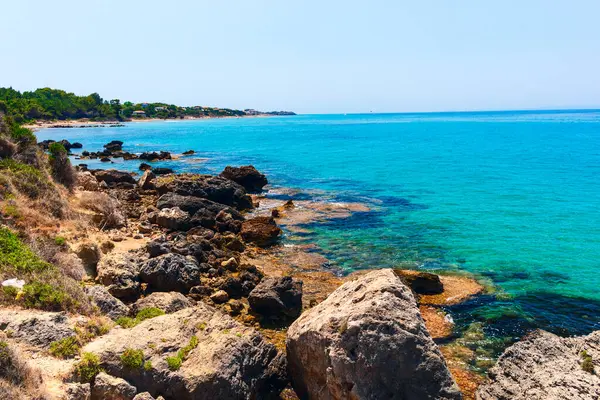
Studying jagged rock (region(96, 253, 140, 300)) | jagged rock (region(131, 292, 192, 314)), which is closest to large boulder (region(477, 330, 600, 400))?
jagged rock (region(131, 292, 192, 314))

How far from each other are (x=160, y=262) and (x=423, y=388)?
47.1 feet

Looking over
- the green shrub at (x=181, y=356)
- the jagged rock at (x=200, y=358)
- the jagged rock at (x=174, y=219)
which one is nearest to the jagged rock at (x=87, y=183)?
the jagged rock at (x=174, y=219)

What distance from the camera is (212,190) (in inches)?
1590

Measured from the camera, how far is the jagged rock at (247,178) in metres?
48.8

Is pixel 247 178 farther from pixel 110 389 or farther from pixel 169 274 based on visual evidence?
pixel 110 389

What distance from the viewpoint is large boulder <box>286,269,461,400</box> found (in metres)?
11.0

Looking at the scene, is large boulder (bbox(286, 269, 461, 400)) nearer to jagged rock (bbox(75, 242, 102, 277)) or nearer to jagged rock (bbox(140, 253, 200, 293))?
jagged rock (bbox(140, 253, 200, 293))

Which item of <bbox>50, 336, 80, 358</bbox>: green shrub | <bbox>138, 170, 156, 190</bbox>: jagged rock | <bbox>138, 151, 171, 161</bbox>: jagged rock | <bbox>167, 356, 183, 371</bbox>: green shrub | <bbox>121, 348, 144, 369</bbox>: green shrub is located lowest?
<bbox>138, 151, 171, 161</bbox>: jagged rock

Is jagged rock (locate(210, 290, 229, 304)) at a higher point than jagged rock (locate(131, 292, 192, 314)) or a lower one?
lower

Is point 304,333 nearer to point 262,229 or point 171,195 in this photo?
point 262,229

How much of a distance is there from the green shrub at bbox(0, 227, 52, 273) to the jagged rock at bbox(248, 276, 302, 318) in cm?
869

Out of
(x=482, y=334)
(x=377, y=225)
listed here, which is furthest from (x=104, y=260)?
(x=377, y=225)

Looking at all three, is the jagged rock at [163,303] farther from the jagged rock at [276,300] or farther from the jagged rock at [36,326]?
the jagged rock at [36,326]

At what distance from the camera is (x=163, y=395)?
10891 mm
